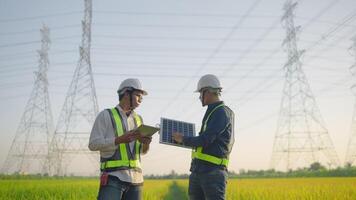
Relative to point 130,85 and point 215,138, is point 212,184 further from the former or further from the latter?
point 130,85

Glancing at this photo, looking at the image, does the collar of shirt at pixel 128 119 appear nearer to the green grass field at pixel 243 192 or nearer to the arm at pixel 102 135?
the arm at pixel 102 135

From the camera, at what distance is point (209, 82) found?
5.39 metres

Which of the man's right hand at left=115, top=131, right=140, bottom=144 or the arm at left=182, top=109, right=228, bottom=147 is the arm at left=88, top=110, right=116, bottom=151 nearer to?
the man's right hand at left=115, top=131, right=140, bottom=144

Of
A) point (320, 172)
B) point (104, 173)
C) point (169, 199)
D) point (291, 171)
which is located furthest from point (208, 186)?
point (291, 171)

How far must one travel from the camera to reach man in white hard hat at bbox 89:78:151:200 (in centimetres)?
439

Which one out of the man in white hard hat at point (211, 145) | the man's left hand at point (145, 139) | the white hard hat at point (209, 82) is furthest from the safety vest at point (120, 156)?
the white hard hat at point (209, 82)

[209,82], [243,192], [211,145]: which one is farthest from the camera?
[243,192]

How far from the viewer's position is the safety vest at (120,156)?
444 cm

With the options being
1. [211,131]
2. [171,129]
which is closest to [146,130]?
[171,129]

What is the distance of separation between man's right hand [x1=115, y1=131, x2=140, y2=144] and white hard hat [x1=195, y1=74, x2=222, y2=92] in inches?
55.4

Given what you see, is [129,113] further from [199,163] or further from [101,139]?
[199,163]

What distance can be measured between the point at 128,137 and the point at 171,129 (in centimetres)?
94

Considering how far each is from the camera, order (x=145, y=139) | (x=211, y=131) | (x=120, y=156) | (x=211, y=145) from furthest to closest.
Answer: (x=211, y=145) → (x=211, y=131) → (x=145, y=139) → (x=120, y=156)

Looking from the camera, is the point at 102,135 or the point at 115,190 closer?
the point at 115,190
